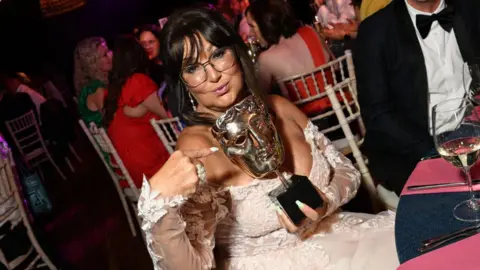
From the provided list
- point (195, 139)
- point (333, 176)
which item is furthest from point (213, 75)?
point (333, 176)

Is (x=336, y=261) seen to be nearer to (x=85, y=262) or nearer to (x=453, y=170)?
(x=453, y=170)

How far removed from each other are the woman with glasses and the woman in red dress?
2.00 m

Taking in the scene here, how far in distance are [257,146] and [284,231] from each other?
16.1 inches

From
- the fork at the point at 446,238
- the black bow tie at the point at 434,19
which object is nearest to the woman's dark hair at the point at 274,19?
the black bow tie at the point at 434,19

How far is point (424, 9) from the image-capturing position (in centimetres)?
→ 216

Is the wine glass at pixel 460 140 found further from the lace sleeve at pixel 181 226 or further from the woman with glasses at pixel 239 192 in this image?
the lace sleeve at pixel 181 226

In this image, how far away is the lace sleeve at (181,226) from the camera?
1254 mm

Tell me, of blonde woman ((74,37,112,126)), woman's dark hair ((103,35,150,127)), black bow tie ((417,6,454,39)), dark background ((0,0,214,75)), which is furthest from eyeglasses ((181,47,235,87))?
dark background ((0,0,214,75))

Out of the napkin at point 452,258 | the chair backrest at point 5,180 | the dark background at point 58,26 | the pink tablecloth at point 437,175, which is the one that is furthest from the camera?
the dark background at point 58,26

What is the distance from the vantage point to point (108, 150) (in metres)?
3.34

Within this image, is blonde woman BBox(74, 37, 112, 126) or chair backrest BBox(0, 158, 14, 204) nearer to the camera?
chair backrest BBox(0, 158, 14, 204)

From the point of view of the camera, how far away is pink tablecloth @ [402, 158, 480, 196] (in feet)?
4.23

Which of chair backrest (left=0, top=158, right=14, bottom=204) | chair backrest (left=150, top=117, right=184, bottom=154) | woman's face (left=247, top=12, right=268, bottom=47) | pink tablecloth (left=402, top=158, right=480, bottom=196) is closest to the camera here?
pink tablecloth (left=402, top=158, right=480, bottom=196)

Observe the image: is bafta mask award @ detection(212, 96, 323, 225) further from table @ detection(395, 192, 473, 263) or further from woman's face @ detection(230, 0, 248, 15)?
woman's face @ detection(230, 0, 248, 15)
